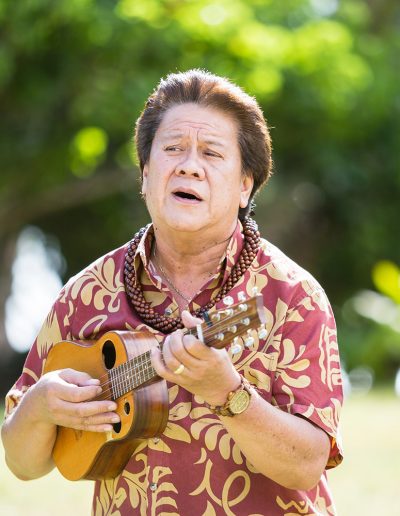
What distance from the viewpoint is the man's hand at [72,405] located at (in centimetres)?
308

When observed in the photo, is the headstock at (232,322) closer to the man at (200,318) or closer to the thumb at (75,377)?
the man at (200,318)

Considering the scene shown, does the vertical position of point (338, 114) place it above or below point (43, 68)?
above

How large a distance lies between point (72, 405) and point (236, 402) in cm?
59

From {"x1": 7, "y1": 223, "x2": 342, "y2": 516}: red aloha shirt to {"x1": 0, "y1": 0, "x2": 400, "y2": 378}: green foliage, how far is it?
6.06m

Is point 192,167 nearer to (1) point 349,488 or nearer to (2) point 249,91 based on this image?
(1) point 349,488

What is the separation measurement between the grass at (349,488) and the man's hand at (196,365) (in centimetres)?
327

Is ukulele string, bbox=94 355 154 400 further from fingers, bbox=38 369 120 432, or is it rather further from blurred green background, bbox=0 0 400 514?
blurred green background, bbox=0 0 400 514

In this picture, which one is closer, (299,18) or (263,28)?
(263,28)

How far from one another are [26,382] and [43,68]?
10523 millimetres

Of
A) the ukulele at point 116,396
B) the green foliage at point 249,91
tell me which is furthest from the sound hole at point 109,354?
the green foliage at point 249,91

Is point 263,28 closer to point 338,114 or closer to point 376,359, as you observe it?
point 338,114

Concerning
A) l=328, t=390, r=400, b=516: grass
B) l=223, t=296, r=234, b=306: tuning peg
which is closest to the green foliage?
l=328, t=390, r=400, b=516: grass

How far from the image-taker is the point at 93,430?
3.09 metres

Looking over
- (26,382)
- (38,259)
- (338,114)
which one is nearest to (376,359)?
(338,114)
